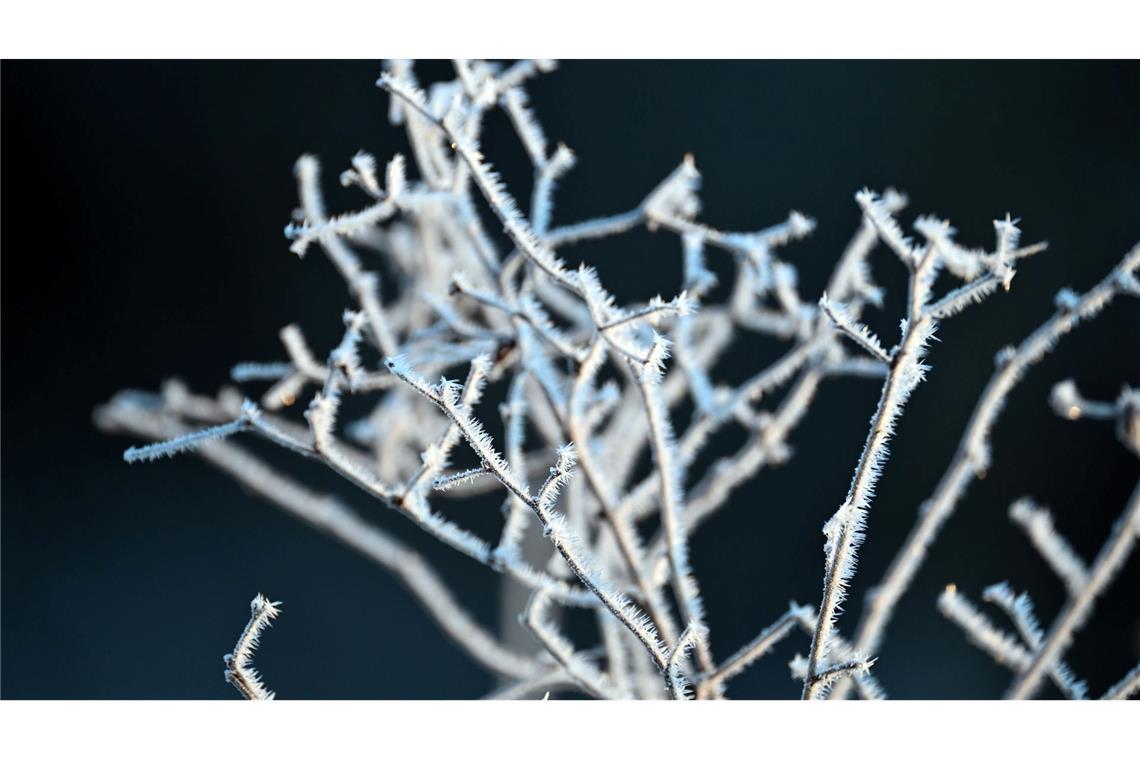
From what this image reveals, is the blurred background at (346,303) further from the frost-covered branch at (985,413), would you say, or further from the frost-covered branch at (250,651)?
the frost-covered branch at (250,651)

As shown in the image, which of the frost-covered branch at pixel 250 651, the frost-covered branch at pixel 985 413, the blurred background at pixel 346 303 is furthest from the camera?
the blurred background at pixel 346 303

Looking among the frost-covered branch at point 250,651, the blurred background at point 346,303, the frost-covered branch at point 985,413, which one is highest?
the blurred background at point 346,303

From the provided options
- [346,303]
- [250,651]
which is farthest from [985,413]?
[346,303]

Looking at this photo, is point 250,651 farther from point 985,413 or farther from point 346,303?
point 346,303

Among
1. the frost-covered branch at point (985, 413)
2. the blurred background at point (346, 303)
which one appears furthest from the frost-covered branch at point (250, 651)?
the blurred background at point (346, 303)

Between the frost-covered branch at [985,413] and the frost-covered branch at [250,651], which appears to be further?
the frost-covered branch at [985,413]

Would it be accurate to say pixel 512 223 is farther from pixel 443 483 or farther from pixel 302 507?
pixel 302 507

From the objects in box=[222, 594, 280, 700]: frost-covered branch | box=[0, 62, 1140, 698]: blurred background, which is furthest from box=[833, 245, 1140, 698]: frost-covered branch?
box=[0, 62, 1140, 698]: blurred background
